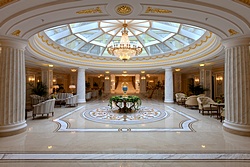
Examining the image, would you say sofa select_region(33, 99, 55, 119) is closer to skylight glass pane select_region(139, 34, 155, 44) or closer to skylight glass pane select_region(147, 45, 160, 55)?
skylight glass pane select_region(139, 34, 155, 44)

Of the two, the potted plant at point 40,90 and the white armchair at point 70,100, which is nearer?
the white armchair at point 70,100

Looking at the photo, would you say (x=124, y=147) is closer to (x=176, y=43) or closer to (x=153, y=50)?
(x=176, y=43)

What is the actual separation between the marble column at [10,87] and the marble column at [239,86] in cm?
670

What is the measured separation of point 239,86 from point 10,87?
709cm

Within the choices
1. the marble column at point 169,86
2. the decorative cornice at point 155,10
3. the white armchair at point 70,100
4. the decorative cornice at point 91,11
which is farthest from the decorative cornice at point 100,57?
the decorative cornice at point 91,11

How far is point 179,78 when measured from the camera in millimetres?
17156

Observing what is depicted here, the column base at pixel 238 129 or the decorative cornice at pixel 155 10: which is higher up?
the decorative cornice at pixel 155 10

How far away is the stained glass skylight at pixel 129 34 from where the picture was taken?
781cm

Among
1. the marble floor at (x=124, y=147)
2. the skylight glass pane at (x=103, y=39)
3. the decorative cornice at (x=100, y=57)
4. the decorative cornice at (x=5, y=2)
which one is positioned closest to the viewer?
the decorative cornice at (x=5, y=2)

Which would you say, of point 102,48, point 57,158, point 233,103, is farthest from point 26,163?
point 102,48

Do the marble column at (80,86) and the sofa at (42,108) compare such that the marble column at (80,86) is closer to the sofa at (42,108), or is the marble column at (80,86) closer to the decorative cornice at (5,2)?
the sofa at (42,108)

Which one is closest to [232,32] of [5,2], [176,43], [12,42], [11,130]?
[5,2]

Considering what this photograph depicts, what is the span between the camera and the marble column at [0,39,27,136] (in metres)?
4.34

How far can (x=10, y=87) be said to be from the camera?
443cm
